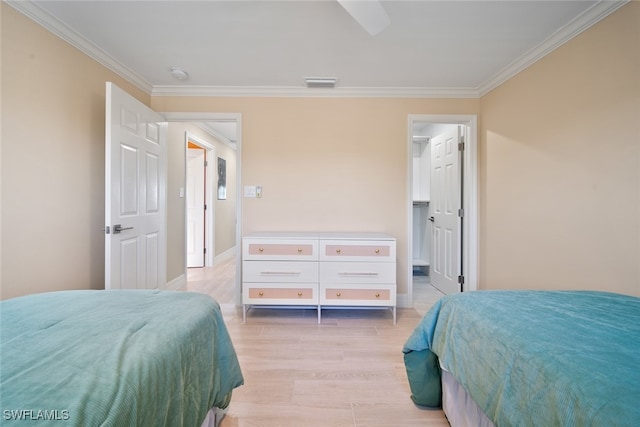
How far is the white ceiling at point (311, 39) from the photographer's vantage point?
5.73 feet

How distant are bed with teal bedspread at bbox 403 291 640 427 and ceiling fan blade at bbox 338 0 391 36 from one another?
1.55 metres

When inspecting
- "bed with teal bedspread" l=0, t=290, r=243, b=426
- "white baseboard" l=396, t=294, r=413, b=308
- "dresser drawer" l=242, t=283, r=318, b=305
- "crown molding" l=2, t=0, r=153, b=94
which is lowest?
"white baseboard" l=396, t=294, r=413, b=308

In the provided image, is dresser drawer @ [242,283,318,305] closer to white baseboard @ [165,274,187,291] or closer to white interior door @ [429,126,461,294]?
white baseboard @ [165,274,187,291]

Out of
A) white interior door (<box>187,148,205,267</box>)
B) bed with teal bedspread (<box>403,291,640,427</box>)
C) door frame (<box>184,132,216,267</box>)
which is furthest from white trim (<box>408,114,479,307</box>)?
white interior door (<box>187,148,205,267</box>)

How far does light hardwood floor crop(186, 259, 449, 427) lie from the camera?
146cm

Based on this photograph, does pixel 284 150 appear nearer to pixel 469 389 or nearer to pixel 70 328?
pixel 70 328

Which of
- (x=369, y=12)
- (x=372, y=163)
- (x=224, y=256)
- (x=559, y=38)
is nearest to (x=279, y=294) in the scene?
(x=372, y=163)

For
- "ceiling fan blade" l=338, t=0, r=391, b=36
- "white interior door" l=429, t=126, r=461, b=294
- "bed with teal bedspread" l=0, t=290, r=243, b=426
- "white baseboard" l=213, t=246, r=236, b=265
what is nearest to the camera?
"bed with teal bedspread" l=0, t=290, r=243, b=426

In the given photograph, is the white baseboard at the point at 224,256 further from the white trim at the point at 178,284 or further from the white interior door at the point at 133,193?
the white interior door at the point at 133,193

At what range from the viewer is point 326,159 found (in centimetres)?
303

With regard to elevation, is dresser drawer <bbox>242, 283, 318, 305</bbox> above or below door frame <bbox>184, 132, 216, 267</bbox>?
below

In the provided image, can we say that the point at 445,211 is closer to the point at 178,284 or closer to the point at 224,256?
the point at 178,284

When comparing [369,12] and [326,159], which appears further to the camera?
[326,159]

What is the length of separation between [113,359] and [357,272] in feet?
6.64
